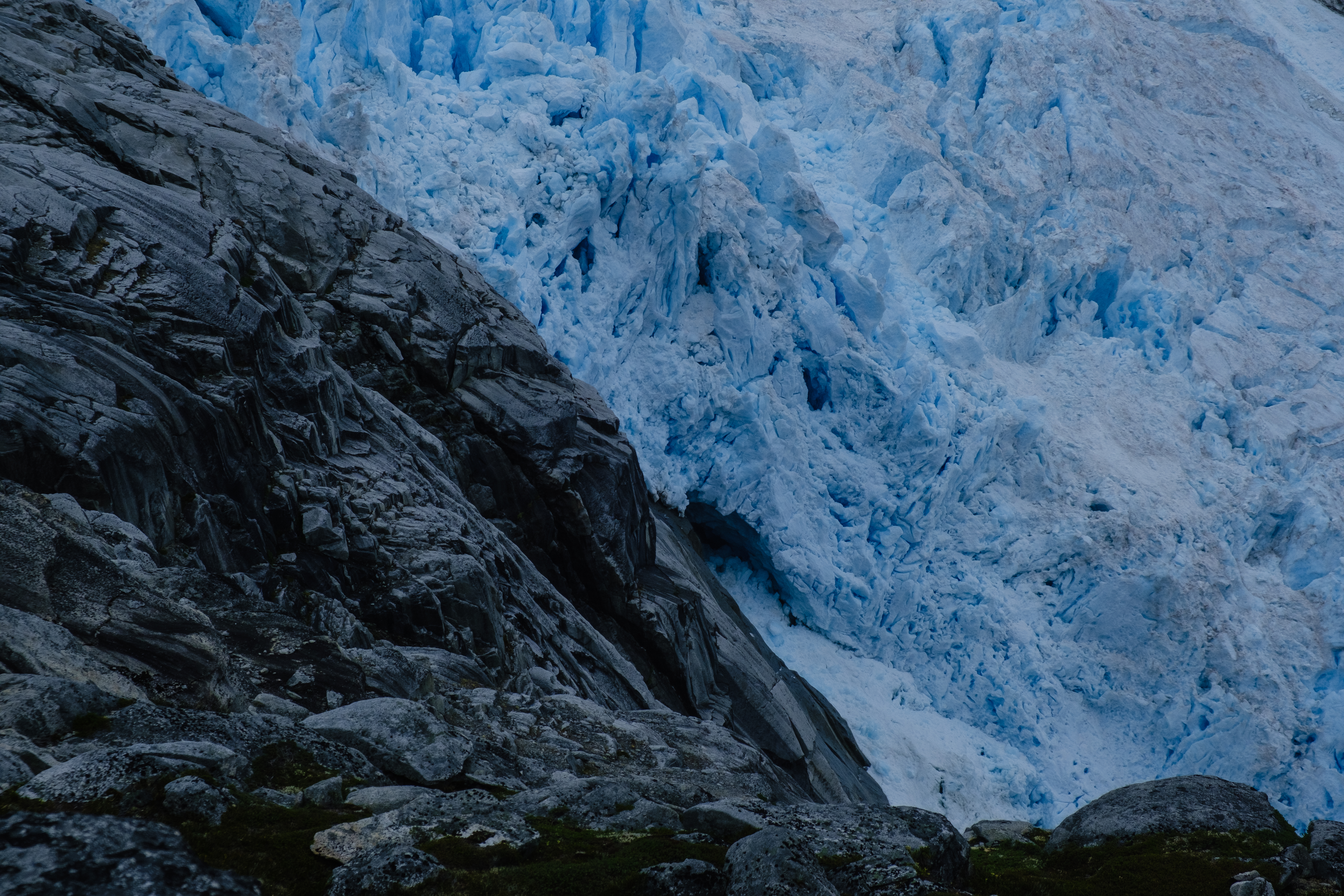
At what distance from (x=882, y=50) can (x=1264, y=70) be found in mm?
17226

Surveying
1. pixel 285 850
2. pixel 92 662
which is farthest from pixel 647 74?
pixel 285 850

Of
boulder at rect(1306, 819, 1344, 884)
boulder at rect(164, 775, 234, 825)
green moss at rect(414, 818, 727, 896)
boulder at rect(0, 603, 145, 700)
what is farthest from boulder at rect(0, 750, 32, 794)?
boulder at rect(1306, 819, 1344, 884)

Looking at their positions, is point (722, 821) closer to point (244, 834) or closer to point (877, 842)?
point (877, 842)

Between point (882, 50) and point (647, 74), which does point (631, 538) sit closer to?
point (647, 74)

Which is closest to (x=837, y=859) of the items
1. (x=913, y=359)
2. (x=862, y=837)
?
(x=862, y=837)

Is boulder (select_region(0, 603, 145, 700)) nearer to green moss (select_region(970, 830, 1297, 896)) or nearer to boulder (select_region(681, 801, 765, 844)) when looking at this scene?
boulder (select_region(681, 801, 765, 844))

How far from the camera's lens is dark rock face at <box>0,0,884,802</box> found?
936cm

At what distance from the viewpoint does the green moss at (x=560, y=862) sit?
6223 millimetres

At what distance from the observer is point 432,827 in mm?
7332

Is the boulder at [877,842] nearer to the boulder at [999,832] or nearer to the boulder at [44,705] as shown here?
the boulder at [999,832]

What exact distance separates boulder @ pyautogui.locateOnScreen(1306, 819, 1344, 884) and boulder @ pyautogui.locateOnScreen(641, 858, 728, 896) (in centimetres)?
597

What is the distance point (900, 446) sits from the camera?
27391mm

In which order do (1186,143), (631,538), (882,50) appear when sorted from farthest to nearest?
(1186,143) < (882,50) < (631,538)

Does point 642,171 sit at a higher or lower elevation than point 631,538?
higher
